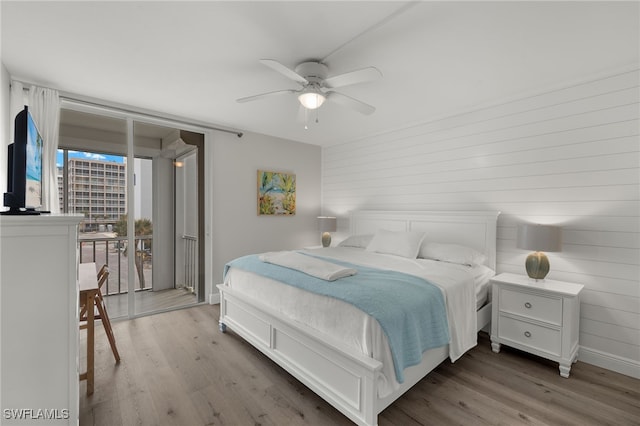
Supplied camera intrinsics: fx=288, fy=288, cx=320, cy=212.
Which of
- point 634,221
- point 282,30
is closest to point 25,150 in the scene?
point 282,30

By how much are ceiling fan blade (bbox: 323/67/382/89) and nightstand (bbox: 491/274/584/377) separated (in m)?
2.19

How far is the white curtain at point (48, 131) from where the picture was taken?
2727 mm

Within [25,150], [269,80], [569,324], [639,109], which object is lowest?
[569,324]

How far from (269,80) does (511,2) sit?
6.11ft

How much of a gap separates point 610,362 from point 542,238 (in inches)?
46.8

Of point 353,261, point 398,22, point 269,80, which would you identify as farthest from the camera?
point 353,261

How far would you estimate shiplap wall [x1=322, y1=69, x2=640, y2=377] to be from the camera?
2420mm

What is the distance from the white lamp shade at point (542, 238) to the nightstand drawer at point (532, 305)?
0.43m

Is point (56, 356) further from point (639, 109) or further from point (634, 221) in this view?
point (639, 109)

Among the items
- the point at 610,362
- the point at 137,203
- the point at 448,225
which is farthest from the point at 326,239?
the point at 610,362

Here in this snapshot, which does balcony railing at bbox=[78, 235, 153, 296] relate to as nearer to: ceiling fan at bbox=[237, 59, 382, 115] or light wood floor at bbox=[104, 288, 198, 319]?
light wood floor at bbox=[104, 288, 198, 319]

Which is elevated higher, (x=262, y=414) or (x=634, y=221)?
(x=634, y=221)

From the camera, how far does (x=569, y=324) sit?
7.72ft

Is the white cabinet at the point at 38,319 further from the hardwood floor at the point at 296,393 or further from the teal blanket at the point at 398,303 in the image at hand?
the teal blanket at the point at 398,303
